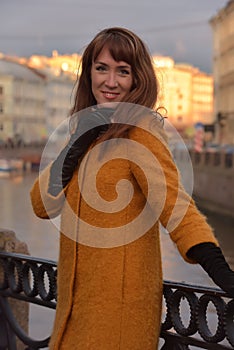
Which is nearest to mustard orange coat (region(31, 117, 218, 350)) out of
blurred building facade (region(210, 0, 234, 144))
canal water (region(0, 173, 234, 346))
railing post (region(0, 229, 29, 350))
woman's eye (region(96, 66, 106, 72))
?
Answer: woman's eye (region(96, 66, 106, 72))

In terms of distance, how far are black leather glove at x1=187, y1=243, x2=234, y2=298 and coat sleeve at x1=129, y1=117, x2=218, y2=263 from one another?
0.06ft

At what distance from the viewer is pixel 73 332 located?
1992 mm

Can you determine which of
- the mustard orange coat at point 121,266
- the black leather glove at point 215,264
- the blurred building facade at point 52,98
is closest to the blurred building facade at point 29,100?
the blurred building facade at point 52,98

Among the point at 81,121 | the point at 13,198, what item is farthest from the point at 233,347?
the point at 13,198

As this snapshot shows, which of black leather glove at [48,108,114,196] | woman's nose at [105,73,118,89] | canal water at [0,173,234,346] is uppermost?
woman's nose at [105,73,118,89]

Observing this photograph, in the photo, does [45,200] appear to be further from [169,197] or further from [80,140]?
[169,197]

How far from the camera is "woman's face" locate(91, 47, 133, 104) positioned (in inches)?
80.9

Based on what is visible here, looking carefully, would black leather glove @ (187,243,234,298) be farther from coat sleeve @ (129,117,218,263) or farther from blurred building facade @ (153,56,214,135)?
blurred building facade @ (153,56,214,135)

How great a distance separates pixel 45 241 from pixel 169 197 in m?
15.8

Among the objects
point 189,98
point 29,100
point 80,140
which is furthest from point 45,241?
point 189,98

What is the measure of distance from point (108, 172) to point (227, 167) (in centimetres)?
2679

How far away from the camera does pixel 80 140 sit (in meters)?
2.07

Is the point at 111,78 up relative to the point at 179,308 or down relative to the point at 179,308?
up

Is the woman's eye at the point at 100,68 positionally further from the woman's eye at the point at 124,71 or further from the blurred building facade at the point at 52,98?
the blurred building facade at the point at 52,98
